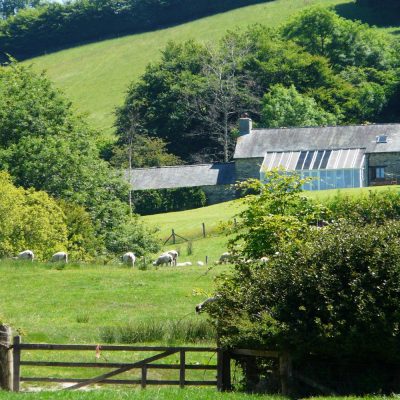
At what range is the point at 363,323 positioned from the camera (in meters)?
20.9

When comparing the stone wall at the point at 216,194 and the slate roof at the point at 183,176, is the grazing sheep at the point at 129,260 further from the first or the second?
the slate roof at the point at 183,176

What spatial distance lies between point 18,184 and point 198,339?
1305 inches

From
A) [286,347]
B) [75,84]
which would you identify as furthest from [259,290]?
[75,84]

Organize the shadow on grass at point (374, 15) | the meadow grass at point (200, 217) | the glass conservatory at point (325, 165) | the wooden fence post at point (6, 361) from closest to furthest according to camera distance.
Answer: the wooden fence post at point (6, 361), the meadow grass at point (200, 217), the glass conservatory at point (325, 165), the shadow on grass at point (374, 15)

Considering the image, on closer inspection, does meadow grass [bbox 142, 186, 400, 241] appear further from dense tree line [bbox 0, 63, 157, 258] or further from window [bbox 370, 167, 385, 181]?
window [bbox 370, 167, 385, 181]

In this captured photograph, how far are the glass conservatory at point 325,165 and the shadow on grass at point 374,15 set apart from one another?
5374 centimetres

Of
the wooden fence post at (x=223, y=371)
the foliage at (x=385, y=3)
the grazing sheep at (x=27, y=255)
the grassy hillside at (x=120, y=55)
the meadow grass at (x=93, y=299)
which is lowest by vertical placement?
the grazing sheep at (x=27, y=255)

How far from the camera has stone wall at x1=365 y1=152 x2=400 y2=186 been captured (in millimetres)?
87312

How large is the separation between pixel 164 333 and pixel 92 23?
13027 cm

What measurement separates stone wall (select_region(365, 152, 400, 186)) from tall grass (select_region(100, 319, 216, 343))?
58.9 metres

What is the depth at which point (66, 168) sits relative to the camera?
60.8 meters

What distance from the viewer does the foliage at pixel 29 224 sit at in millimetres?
50688

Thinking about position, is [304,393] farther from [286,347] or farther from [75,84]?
[75,84]

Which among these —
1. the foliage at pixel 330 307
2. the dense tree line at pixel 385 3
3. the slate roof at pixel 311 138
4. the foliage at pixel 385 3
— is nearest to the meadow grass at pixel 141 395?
the foliage at pixel 330 307
